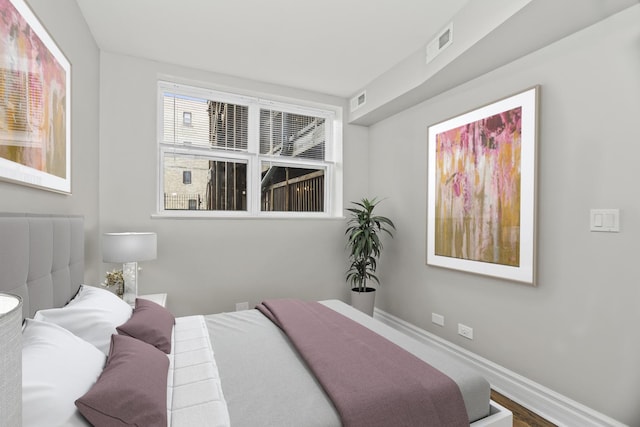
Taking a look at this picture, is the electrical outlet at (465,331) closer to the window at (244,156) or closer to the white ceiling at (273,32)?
the window at (244,156)

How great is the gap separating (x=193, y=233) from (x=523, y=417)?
301 centimetres

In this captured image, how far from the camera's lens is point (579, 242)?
1.89 m

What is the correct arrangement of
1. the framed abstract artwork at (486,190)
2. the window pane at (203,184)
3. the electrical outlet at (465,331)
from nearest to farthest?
the framed abstract artwork at (486,190), the electrical outlet at (465,331), the window pane at (203,184)

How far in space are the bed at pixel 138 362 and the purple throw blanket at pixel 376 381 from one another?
6 centimetres

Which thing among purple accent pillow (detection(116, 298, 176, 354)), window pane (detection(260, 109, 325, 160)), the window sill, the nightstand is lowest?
the nightstand

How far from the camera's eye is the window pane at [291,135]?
3590 mm

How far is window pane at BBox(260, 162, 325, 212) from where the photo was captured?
3592 millimetres

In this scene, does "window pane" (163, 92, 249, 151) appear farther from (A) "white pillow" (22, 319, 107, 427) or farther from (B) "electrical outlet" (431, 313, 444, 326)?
(B) "electrical outlet" (431, 313, 444, 326)

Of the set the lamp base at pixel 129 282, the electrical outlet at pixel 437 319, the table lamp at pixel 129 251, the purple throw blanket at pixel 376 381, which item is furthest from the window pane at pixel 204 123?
the electrical outlet at pixel 437 319

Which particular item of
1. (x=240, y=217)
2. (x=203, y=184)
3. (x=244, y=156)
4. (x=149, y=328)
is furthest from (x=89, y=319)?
(x=244, y=156)

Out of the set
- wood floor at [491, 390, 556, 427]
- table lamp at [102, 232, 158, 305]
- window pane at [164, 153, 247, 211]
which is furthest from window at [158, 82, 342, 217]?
wood floor at [491, 390, 556, 427]

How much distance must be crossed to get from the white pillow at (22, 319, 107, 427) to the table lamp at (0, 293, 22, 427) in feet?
1.60

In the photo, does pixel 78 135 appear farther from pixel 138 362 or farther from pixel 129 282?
pixel 138 362

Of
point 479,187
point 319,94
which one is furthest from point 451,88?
point 319,94
